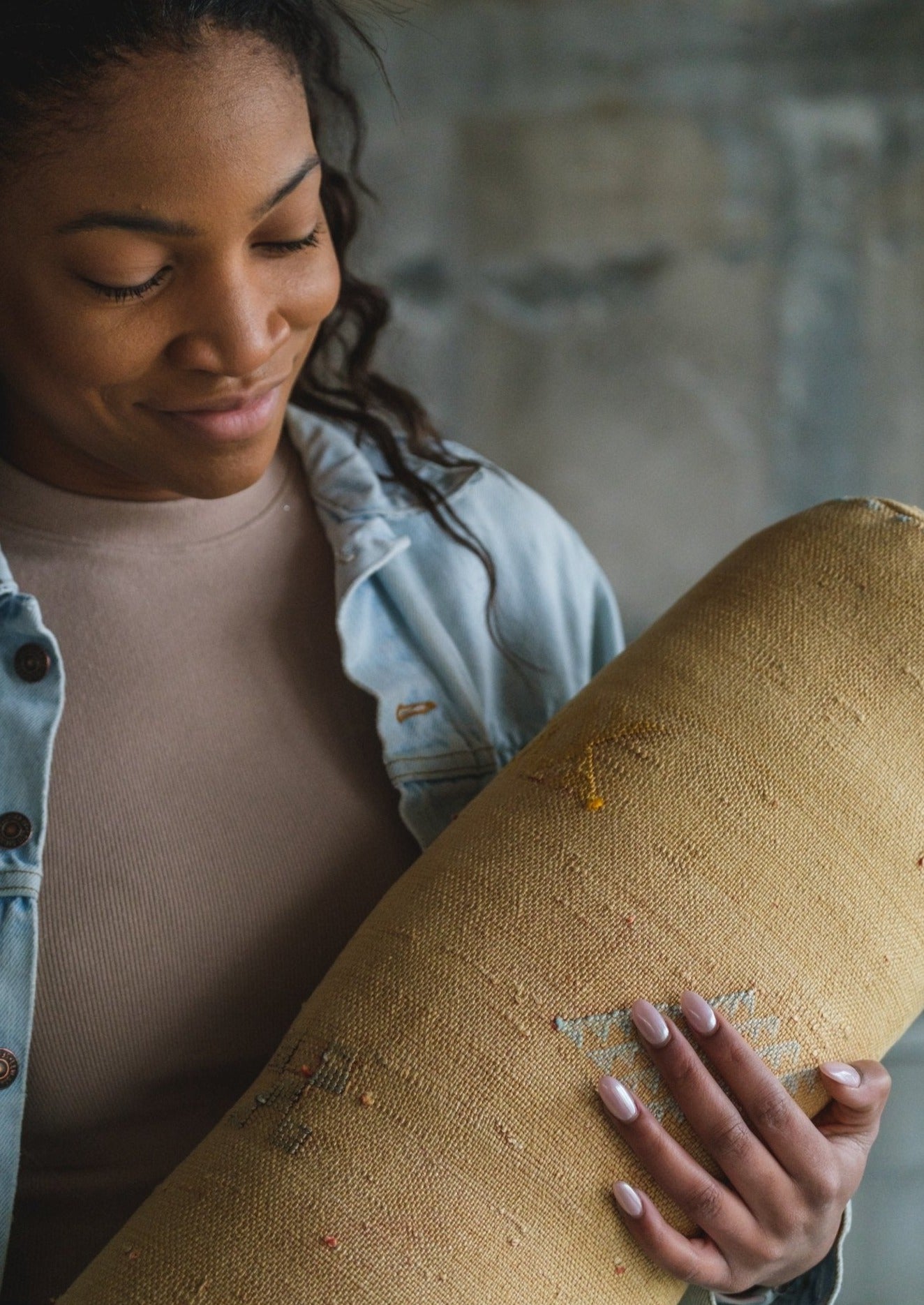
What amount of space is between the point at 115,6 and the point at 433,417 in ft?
3.53

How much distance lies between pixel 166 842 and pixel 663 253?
4.05 feet

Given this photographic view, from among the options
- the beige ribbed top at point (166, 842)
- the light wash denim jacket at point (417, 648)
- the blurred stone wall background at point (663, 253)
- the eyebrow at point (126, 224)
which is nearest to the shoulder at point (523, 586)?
the light wash denim jacket at point (417, 648)

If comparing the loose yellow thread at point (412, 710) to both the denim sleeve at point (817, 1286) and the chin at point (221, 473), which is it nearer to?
the chin at point (221, 473)

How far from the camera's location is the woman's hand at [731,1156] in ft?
2.17

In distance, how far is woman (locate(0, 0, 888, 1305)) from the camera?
72 cm

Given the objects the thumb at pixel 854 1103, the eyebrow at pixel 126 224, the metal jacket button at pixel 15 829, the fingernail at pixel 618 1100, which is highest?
the eyebrow at pixel 126 224

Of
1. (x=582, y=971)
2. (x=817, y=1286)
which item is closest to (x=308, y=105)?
(x=582, y=971)

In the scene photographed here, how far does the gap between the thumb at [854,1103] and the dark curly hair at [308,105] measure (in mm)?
425

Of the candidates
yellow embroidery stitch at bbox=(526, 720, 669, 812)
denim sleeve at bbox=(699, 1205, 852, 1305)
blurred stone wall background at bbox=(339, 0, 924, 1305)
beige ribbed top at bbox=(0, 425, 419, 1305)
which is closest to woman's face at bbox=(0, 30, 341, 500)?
beige ribbed top at bbox=(0, 425, 419, 1305)

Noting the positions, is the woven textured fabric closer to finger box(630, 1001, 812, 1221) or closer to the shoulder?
finger box(630, 1001, 812, 1221)

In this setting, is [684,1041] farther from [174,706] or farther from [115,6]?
[115,6]

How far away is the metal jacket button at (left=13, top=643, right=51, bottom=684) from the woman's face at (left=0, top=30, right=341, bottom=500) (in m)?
0.14

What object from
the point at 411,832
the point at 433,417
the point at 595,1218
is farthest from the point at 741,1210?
the point at 433,417

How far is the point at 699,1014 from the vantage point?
26.2 inches
